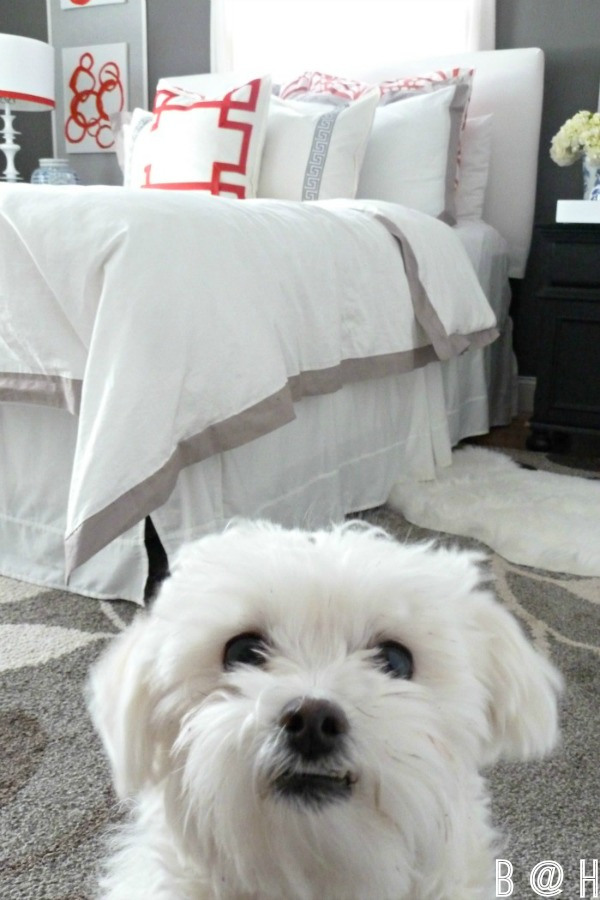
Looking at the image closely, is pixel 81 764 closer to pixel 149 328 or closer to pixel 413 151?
pixel 149 328

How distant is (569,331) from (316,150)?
3.05ft

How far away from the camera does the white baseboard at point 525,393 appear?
3.03 m

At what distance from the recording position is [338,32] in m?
3.08

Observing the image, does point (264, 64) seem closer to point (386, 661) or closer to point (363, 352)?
point (363, 352)

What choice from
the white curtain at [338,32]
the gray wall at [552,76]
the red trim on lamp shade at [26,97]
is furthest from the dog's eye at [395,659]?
the red trim on lamp shade at [26,97]

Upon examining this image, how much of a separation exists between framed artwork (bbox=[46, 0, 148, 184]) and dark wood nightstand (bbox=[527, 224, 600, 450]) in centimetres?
214

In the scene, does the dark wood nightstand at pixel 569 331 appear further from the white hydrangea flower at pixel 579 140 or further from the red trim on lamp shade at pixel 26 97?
the red trim on lamp shade at pixel 26 97

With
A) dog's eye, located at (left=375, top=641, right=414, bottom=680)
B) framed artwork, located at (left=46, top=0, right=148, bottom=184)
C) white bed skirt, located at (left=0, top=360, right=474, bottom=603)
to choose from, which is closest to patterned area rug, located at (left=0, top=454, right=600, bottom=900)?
white bed skirt, located at (left=0, top=360, right=474, bottom=603)

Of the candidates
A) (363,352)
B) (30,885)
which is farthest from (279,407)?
(30,885)

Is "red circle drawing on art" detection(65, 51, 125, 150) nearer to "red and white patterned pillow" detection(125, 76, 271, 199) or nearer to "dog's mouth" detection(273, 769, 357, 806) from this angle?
"red and white patterned pillow" detection(125, 76, 271, 199)

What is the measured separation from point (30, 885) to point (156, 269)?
829 mm

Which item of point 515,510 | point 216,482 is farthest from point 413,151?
point 216,482

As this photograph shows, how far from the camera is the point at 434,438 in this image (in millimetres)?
2234

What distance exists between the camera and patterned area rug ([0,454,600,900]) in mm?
810
